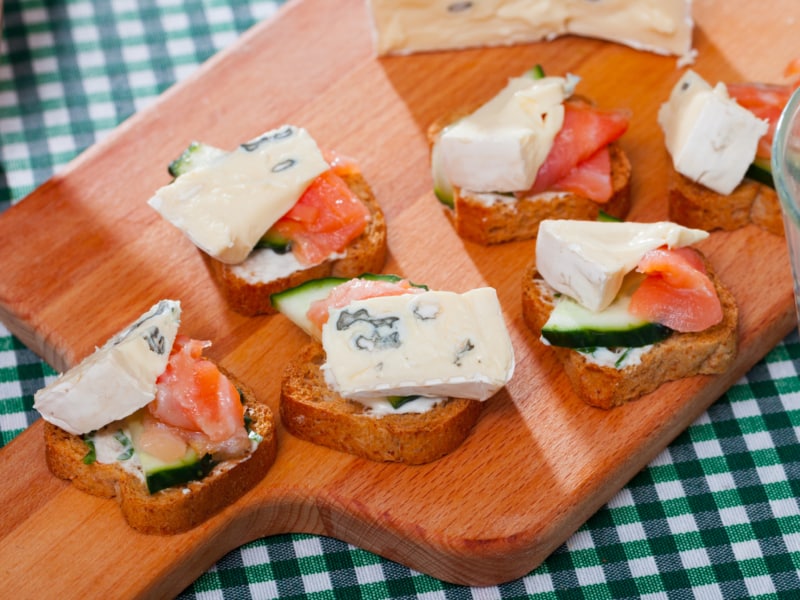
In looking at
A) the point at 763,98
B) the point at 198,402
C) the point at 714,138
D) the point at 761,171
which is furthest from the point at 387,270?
the point at 763,98

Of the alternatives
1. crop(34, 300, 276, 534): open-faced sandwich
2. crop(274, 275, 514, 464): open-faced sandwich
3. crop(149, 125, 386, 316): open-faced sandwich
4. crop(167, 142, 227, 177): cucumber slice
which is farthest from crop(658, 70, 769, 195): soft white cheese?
crop(34, 300, 276, 534): open-faced sandwich

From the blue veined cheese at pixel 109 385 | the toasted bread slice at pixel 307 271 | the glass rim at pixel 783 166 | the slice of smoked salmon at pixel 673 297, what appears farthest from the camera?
the toasted bread slice at pixel 307 271

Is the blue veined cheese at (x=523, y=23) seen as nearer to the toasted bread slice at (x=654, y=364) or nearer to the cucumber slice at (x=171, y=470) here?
the toasted bread slice at (x=654, y=364)

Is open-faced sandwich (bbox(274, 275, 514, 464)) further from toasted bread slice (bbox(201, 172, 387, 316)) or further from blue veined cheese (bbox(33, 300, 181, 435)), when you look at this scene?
blue veined cheese (bbox(33, 300, 181, 435))

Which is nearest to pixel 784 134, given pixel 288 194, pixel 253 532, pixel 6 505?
pixel 288 194

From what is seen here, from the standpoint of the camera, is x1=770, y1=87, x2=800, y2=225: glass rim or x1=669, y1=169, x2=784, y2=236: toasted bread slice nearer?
x1=770, y1=87, x2=800, y2=225: glass rim

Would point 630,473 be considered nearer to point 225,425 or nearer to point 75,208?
point 225,425

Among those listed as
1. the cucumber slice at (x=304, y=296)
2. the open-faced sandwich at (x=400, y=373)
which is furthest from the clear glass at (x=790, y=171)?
the cucumber slice at (x=304, y=296)

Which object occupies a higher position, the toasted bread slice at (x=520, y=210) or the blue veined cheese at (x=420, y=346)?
the blue veined cheese at (x=420, y=346)

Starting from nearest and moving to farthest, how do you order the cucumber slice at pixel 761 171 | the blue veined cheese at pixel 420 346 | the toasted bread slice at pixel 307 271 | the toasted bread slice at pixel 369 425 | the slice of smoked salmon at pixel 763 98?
the blue veined cheese at pixel 420 346 → the toasted bread slice at pixel 369 425 → the toasted bread slice at pixel 307 271 → the cucumber slice at pixel 761 171 → the slice of smoked salmon at pixel 763 98

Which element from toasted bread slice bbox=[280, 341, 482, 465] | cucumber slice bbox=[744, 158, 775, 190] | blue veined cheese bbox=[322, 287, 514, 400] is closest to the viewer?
blue veined cheese bbox=[322, 287, 514, 400]
